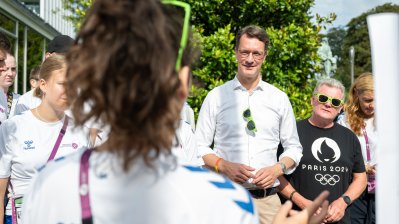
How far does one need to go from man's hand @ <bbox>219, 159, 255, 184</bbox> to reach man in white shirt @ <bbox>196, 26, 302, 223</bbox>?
0.06 metres

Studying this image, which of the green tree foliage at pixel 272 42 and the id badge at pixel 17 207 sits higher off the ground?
the green tree foliage at pixel 272 42

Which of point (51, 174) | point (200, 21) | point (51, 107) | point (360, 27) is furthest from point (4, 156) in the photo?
point (360, 27)

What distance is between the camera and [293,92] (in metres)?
8.41

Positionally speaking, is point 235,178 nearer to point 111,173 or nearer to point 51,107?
point 51,107

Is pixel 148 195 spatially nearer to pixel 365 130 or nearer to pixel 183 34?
pixel 183 34

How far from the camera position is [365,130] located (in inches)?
225

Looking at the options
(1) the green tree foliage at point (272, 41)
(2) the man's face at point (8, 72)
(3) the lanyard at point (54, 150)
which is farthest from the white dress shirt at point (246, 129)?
(1) the green tree foliage at point (272, 41)

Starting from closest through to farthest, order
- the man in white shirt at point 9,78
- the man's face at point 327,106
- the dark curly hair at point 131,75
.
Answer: the dark curly hair at point 131,75, the man's face at point 327,106, the man in white shirt at point 9,78

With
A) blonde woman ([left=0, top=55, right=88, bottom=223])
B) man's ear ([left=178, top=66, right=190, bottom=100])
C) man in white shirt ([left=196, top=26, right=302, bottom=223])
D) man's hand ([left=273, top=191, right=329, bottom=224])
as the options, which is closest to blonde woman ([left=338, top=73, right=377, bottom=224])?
man in white shirt ([left=196, top=26, right=302, bottom=223])

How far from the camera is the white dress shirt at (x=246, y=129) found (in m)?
4.75

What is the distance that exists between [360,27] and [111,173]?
68.9 metres

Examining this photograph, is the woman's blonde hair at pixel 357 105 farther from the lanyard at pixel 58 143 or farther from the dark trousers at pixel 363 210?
the lanyard at pixel 58 143

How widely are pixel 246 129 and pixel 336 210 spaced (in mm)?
976

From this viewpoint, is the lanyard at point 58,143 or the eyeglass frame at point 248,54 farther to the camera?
the eyeglass frame at point 248,54
